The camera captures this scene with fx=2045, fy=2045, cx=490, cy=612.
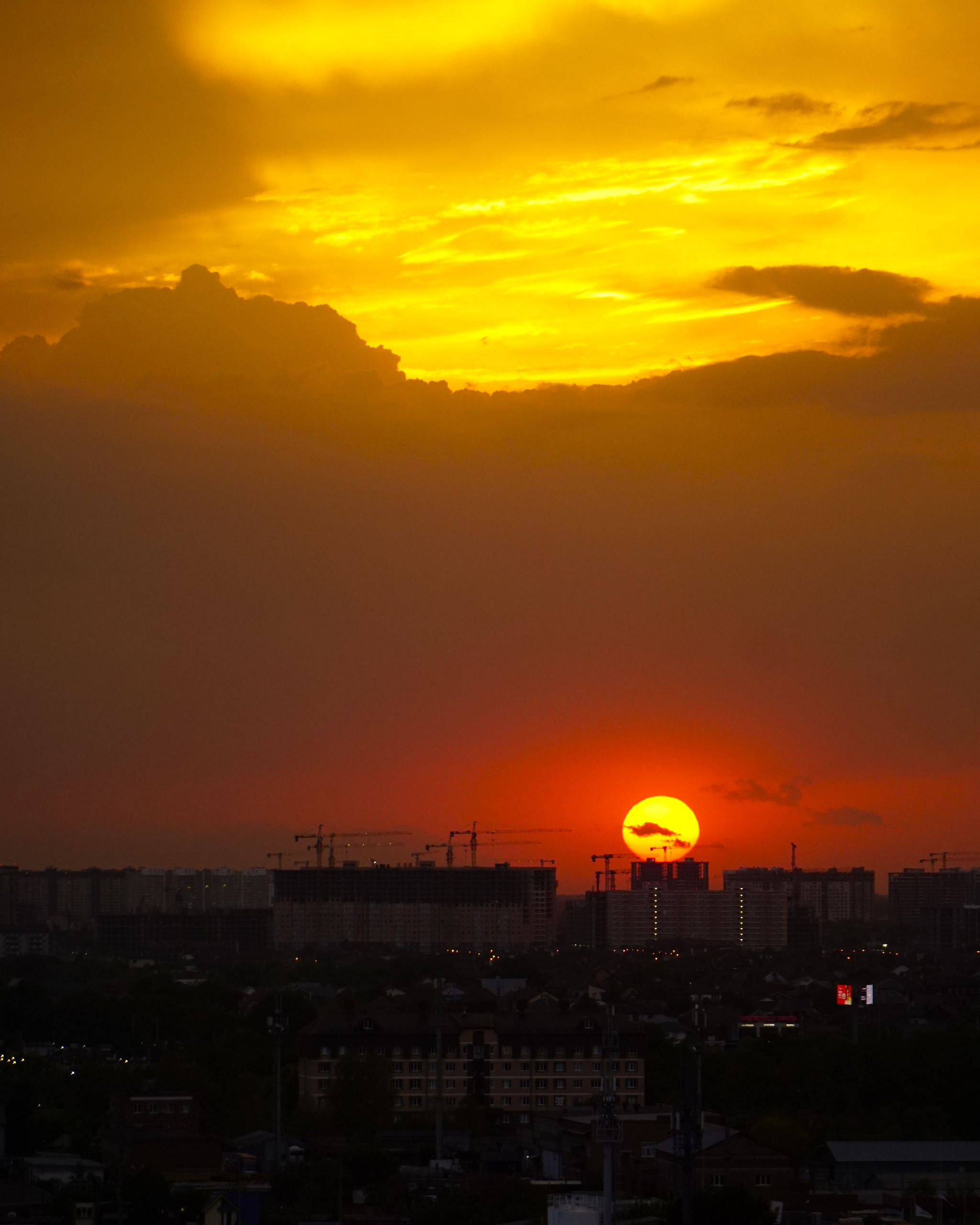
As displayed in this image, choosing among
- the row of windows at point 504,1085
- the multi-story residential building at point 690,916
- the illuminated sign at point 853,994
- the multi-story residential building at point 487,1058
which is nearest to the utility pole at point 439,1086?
the multi-story residential building at point 487,1058

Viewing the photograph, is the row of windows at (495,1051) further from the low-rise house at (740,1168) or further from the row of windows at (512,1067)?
the low-rise house at (740,1168)

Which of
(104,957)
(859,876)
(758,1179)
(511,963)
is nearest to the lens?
(758,1179)

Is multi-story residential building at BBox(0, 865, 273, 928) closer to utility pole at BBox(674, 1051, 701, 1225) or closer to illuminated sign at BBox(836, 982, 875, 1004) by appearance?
illuminated sign at BBox(836, 982, 875, 1004)

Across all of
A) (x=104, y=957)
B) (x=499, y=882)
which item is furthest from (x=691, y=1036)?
(x=499, y=882)

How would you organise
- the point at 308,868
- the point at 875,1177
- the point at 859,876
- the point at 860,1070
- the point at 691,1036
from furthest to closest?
the point at 859,876 < the point at 308,868 < the point at 691,1036 < the point at 860,1070 < the point at 875,1177

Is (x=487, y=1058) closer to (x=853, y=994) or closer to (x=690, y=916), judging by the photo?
(x=853, y=994)

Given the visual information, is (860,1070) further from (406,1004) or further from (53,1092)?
(53,1092)

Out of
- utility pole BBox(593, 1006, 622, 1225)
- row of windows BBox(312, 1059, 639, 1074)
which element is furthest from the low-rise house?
row of windows BBox(312, 1059, 639, 1074)

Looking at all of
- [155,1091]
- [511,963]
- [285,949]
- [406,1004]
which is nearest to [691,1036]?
[406,1004]

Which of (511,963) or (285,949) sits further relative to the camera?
(285,949)
